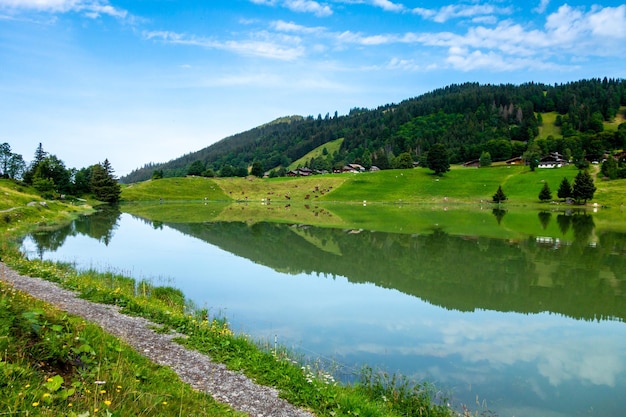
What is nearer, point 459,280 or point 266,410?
point 266,410

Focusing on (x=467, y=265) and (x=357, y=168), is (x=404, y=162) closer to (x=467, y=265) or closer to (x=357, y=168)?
(x=357, y=168)

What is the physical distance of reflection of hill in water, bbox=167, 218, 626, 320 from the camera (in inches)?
821

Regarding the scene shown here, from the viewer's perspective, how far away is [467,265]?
1174 inches

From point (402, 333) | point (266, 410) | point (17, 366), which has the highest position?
point (17, 366)

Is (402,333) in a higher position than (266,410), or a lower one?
lower

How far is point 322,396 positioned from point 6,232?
4469 cm

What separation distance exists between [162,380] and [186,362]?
1730mm

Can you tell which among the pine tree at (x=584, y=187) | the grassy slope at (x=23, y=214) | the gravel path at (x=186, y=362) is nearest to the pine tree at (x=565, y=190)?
the pine tree at (x=584, y=187)

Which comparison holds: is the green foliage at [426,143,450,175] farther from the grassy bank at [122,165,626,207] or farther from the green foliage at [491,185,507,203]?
the green foliage at [491,185,507,203]

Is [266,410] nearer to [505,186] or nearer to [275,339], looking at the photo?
[275,339]

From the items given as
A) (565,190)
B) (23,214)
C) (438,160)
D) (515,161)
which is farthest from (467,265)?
(515,161)

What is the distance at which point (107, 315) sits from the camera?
45.1 feet

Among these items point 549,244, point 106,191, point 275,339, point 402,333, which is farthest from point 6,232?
point 106,191

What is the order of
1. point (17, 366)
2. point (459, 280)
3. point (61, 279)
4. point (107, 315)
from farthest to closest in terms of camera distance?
point (459, 280) → point (61, 279) → point (107, 315) → point (17, 366)
